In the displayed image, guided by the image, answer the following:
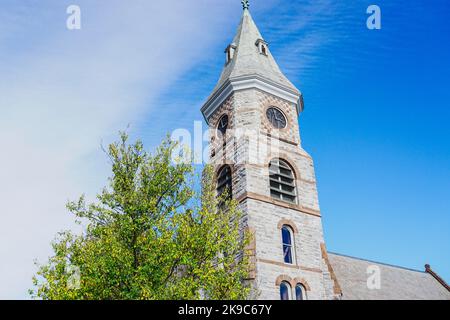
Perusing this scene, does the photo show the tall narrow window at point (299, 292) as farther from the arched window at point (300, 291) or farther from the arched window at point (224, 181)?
the arched window at point (224, 181)

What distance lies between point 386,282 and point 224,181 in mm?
14060

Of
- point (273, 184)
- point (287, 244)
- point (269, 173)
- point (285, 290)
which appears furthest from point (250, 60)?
point (285, 290)

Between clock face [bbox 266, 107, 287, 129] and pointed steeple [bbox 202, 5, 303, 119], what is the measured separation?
1142 mm

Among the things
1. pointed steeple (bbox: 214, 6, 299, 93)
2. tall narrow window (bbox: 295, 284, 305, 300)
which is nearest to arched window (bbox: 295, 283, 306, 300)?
tall narrow window (bbox: 295, 284, 305, 300)

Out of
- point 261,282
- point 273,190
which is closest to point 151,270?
point 261,282

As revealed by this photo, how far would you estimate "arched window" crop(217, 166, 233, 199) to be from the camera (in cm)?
2152

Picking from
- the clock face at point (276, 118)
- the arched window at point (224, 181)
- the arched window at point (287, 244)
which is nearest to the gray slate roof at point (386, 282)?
the arched window at point (287, 244)

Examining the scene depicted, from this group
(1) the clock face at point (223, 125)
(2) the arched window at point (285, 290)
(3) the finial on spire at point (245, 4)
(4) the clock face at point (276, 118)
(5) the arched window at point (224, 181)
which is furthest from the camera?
(3) the finial on spire at point (245, 4)

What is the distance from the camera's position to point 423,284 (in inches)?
1214

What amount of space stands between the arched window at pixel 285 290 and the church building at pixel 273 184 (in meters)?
0.04

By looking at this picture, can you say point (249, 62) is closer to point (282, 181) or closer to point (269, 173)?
point (269, 173)

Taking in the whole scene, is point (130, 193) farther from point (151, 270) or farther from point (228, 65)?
point (228, 65)

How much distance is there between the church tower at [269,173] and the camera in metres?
18.4
